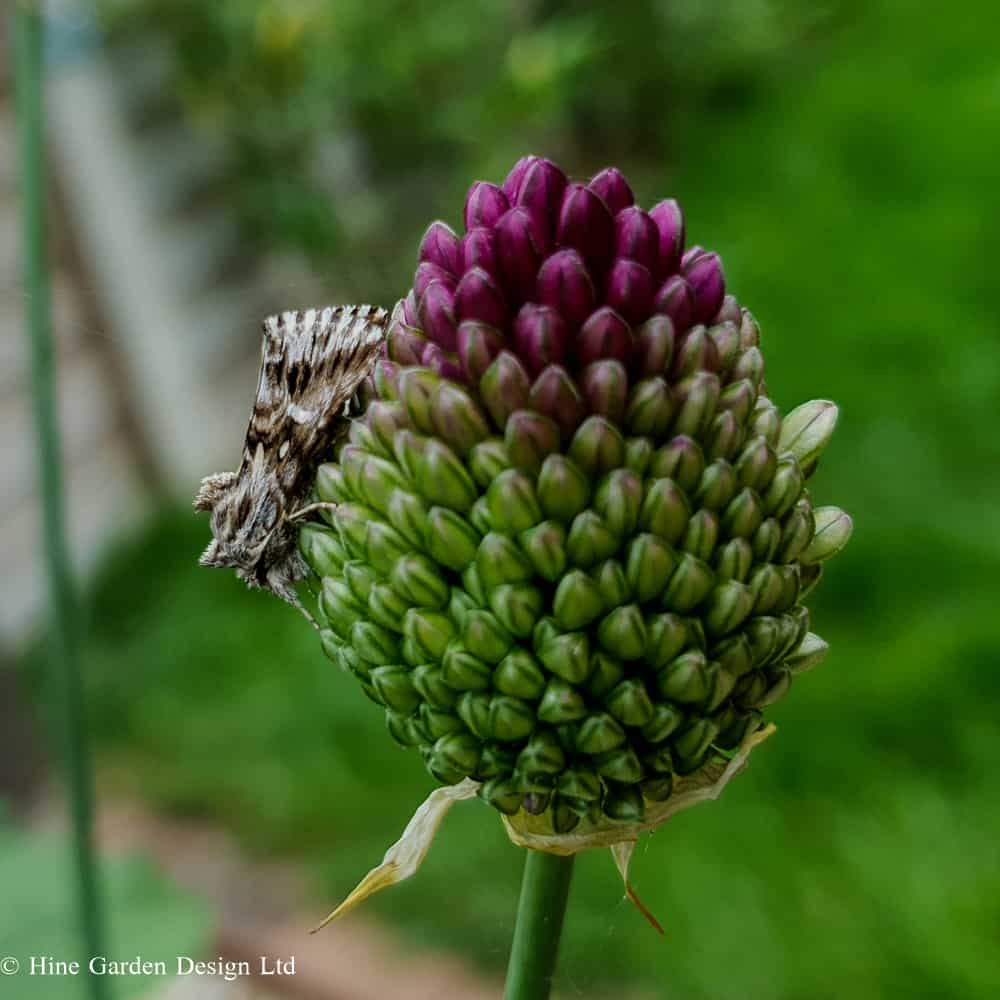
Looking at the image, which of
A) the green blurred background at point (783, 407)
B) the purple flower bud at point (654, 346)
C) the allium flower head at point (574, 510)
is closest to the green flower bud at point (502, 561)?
the allium flower head at point (574, 510)

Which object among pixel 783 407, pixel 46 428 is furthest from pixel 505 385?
pixel 783 407

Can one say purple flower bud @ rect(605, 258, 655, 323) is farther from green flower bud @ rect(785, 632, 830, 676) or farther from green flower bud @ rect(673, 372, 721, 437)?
green flower bud @ rect(785, 632, 830, 676)

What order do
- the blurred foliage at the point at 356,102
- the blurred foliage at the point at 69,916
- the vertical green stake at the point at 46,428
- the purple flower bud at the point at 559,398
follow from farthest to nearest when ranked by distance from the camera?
the blurred foliage at the point at 356,102 < the blurred foliage at the point at 69,916 < the vertical green stake at the point at 46,428 < the purple flower bud at the point at 559,398

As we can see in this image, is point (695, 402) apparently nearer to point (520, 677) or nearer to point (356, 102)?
point (520, 677)

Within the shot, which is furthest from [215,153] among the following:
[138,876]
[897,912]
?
[897,912]

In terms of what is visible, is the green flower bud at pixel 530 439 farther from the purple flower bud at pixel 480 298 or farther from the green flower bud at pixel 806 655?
the green flower bud at pixel 806 655

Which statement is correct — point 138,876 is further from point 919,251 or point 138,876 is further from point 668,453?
point 919,251
